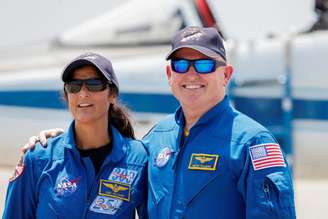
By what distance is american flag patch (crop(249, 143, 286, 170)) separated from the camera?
8.18ft

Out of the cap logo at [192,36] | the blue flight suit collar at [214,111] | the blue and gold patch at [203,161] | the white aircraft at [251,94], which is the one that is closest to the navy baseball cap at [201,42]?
the cap logo at [192,36]

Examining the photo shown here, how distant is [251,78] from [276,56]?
351mm

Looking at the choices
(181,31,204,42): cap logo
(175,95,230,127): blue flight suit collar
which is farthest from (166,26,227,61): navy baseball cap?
(175,95,230,127): blue flight suit collar

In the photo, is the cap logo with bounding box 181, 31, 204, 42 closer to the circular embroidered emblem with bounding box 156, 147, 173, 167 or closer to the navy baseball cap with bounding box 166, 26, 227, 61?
the navy baseball cap with bounding box 166, 26, 227, 61

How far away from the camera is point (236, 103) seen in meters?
7.39

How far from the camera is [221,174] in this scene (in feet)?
8.41

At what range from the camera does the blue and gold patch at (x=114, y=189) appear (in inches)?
111

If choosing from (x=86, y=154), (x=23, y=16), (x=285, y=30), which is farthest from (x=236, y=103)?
(x=86, y=154)

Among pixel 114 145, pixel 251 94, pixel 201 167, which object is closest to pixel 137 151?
pixel 114 145

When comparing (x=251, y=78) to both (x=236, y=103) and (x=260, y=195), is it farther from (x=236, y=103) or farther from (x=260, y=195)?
(x=260, y=195)

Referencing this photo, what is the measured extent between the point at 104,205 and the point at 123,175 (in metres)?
0.15

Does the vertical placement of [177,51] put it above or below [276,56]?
below

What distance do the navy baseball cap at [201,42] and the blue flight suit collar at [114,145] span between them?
0.46 metres

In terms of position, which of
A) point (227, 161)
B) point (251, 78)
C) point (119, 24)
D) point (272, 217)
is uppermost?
point (119, 24)
